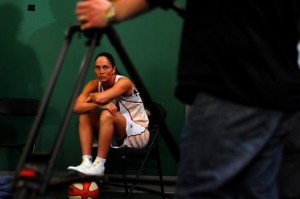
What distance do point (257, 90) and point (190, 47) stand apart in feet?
0.65

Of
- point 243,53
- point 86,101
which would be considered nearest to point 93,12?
point 243,53

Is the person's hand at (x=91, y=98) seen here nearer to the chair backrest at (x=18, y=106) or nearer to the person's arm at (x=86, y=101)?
the person's arm at (x=86, y=101)

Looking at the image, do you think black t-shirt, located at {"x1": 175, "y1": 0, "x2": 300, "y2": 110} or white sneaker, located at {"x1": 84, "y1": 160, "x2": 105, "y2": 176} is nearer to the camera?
black t-shirt, located at {"x1": 175, "y1": 0, "x2": 300, "y2": 110}

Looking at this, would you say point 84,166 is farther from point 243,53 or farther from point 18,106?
point 243,53

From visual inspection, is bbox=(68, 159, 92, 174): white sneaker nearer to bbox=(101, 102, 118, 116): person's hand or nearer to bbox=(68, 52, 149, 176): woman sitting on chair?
bbox=(68, 52, 149, 176): woman sitting on chair

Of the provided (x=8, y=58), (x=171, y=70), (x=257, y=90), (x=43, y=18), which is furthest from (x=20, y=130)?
(x=257, y=90)

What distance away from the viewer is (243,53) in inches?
41.5

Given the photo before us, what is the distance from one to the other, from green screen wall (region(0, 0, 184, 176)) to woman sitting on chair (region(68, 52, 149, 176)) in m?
0.33

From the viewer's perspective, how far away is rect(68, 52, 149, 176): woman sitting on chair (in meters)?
3.33

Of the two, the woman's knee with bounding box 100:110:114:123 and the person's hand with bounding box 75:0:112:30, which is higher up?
the woman's knee with bounding box 100:110:114:123

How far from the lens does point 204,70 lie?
1080 millimetres

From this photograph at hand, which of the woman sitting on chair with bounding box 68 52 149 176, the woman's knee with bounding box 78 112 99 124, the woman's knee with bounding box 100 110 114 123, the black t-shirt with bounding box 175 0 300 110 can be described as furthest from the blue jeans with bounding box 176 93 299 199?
the woman's knee with bounding box 78 112 99 124

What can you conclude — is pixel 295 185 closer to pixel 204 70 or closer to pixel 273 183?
pixel 273 183

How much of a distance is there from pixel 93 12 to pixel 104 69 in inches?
96.2
